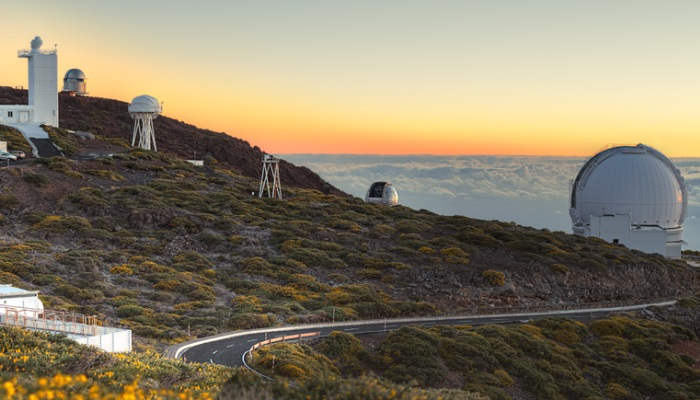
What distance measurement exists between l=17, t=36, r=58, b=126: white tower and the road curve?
62.7 metres

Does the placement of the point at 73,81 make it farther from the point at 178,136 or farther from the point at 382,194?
the point at 382,194

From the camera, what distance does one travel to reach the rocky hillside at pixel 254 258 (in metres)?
36.7

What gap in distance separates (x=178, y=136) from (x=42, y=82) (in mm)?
32725

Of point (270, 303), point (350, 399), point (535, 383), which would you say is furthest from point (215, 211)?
point (350, 399)

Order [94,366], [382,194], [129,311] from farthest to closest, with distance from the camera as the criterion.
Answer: [382,194] → [129,311] → [94,366]

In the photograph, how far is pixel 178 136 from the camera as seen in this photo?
374 feet

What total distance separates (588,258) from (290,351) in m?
35.2

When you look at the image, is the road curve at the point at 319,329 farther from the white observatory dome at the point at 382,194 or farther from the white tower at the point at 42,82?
the white tower at the point at 42,82

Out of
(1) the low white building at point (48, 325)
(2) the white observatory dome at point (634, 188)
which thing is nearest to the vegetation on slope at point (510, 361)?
(1) the low white building at point (48, 325)

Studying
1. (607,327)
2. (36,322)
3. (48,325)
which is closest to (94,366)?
(48,325)

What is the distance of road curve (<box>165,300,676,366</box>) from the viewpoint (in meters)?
→ 27.1

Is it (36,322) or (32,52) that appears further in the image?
(32,52)

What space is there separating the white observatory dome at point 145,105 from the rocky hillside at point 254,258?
50.0ft

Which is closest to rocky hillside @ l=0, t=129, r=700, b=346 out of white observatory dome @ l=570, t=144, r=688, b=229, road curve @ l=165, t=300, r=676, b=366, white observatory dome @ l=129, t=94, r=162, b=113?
road curve @ l=165, t=300, r=676, b=366
